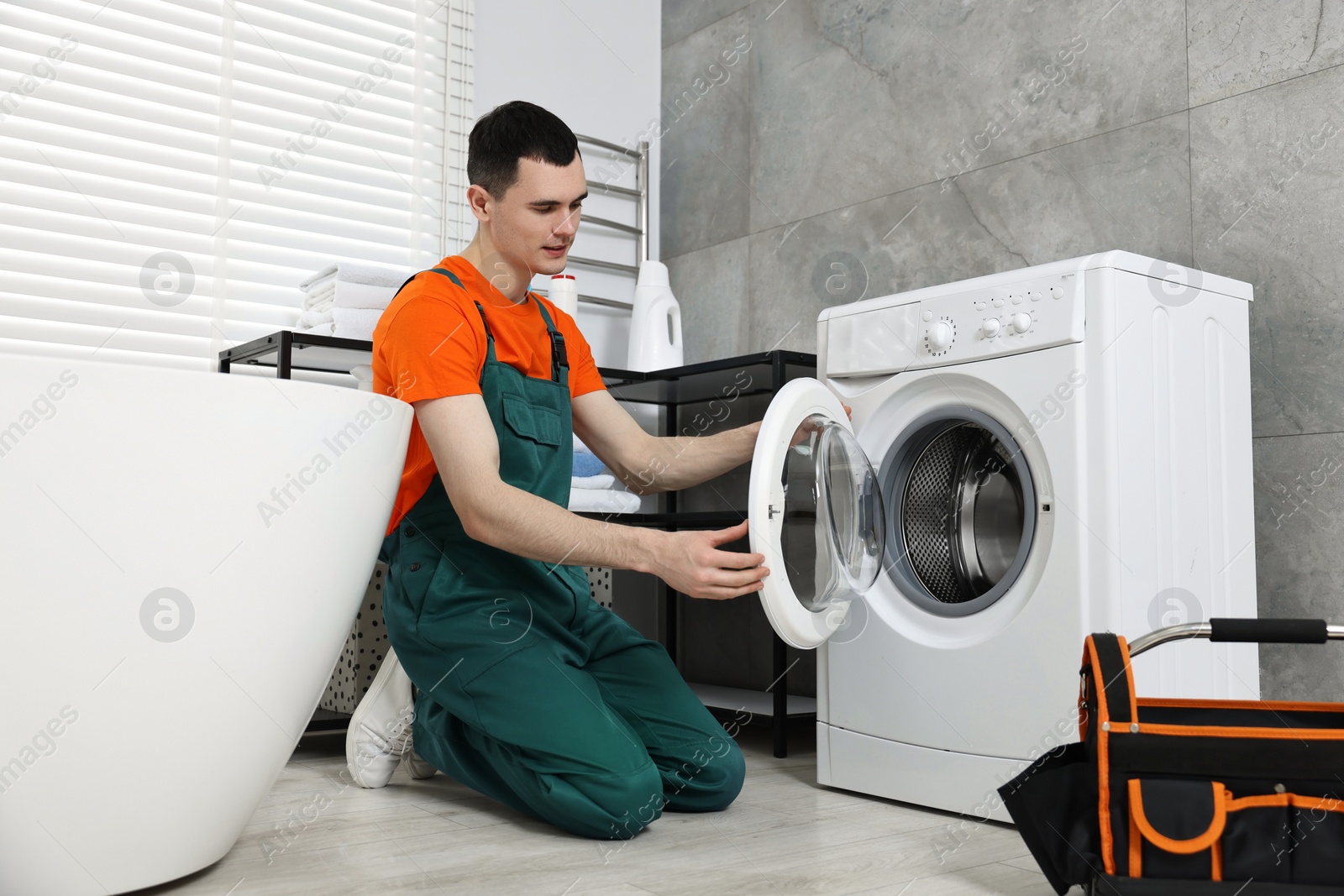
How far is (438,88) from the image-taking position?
116 inches

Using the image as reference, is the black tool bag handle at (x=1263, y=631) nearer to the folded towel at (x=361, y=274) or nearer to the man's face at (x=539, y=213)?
the man's face at (x=539, y=213)

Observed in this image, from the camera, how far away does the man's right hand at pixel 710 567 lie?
1478 mm

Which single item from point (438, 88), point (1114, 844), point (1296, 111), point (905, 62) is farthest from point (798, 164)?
point (1114, 844)

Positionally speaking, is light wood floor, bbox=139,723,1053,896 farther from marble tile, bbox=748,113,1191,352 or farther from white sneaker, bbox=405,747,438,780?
marble tile, bbox=748,113,1191,352

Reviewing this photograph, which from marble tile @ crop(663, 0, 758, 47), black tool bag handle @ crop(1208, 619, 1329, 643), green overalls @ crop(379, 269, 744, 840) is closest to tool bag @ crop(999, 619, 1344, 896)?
black tool bag handle @ crop(1208, 619, 1329, 643)

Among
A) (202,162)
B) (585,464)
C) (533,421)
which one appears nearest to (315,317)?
(202,162)

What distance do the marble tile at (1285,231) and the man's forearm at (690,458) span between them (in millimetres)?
916

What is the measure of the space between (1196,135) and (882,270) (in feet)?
2.56

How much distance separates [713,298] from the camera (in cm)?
316

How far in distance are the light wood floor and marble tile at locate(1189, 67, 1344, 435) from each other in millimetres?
922

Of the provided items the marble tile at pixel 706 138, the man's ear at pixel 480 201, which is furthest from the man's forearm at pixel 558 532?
the marble tile at pixel 706 138

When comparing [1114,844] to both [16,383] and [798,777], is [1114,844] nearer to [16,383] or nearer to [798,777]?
[798,777]

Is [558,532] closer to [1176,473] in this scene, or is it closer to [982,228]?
[1176,473]

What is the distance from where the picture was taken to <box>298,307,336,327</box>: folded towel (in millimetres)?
2439
